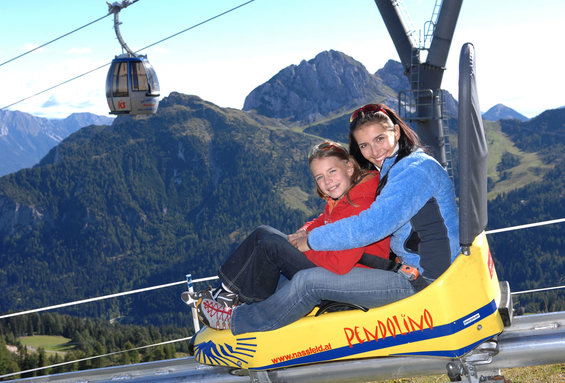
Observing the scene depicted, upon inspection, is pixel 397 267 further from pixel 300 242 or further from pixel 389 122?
pixel 389 122

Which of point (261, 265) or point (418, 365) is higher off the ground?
point (261, 265)

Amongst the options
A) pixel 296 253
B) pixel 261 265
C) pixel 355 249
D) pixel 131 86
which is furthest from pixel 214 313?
pixel 131 86

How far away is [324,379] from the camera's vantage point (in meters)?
3.31

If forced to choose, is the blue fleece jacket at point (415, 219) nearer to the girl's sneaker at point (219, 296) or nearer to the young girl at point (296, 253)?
the young girl at point (296, 253)

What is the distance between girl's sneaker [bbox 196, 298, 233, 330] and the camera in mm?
3508

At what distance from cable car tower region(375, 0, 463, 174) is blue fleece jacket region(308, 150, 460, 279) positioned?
804 cm

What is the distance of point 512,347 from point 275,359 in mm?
1389

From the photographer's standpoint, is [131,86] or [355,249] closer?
[355,249]

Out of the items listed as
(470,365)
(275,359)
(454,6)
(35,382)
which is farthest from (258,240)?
(454,6)

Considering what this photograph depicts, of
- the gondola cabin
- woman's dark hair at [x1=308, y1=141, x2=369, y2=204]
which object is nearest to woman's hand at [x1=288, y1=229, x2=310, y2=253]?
woman's dark hair at [x1=308, y1=141, x2=369, y2=204]

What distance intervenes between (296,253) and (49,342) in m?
90.9

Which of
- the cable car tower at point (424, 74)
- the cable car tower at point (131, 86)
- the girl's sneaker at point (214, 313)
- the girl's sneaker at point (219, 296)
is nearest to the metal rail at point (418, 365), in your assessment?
the girl's sneaker at point (214, 313)

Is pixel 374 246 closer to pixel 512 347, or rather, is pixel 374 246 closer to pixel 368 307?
pixel 368 307

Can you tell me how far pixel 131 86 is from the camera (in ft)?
51.6
